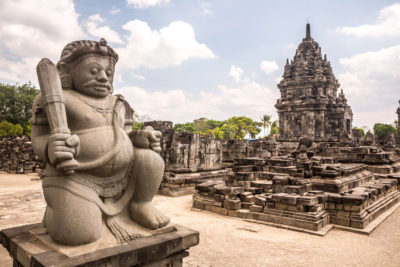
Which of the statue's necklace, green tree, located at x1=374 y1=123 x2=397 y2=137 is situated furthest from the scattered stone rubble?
green tree, located at x1=374 y1=123 x2=397 y2=137

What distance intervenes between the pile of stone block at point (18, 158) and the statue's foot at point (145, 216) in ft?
55.4

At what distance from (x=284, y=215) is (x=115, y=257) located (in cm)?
465

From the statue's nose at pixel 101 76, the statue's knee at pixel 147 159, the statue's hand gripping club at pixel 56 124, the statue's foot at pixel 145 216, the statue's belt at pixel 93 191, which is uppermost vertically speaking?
the statue's nose at pixel 101 76

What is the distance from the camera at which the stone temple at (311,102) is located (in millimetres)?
27281

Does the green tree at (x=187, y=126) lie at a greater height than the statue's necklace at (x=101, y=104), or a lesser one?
greater

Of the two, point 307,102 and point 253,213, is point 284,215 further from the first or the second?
point 307,102

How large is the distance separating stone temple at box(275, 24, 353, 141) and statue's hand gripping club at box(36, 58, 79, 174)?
26359 millimetres

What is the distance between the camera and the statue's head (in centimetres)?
272

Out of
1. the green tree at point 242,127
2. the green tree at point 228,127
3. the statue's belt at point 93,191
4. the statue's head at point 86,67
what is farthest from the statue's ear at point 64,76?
the green tree at point 242,127

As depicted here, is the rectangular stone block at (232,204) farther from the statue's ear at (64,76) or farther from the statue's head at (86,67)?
Result: the statue's ear at (64,76)

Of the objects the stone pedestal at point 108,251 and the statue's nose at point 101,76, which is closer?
the stone pedestal at point 108,251

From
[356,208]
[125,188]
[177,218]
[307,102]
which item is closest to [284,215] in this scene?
[356,208]

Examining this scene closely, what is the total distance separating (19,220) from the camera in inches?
237

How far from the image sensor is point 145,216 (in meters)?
2.88
